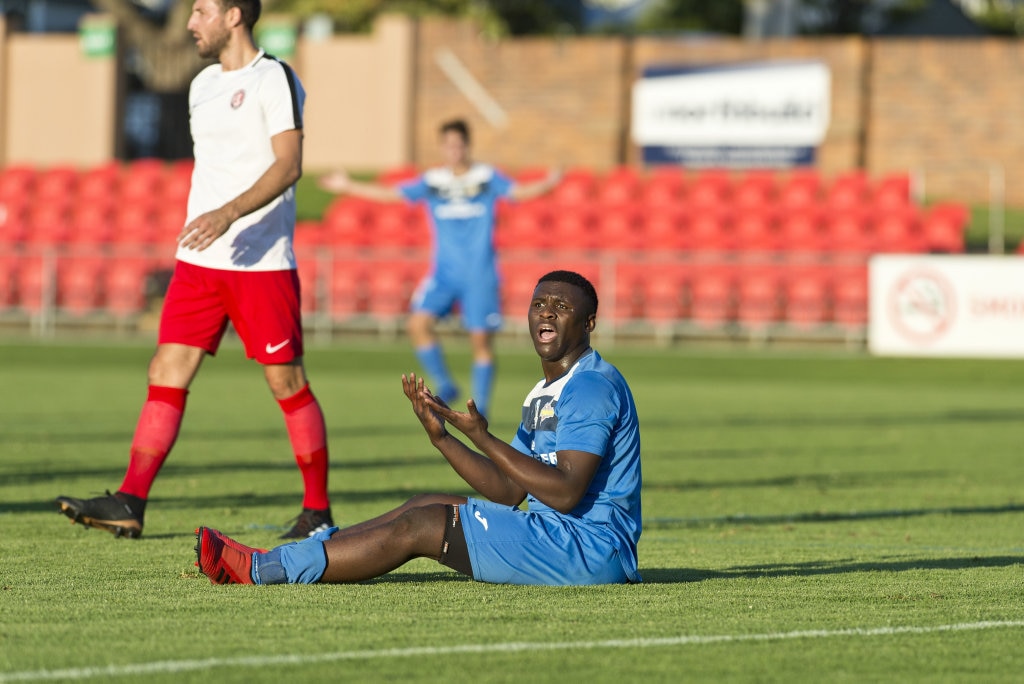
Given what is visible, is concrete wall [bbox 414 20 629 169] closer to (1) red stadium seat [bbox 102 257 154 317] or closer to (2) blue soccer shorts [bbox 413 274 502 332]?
(1) red stadium seat [bbox 102 257 154 317]

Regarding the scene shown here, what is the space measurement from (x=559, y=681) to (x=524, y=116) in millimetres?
31779

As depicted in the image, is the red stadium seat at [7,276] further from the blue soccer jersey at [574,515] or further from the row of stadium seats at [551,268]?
the blue soccer jersey at [574,515]

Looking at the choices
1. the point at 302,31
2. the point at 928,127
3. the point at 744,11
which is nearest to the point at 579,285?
the point at 928,127

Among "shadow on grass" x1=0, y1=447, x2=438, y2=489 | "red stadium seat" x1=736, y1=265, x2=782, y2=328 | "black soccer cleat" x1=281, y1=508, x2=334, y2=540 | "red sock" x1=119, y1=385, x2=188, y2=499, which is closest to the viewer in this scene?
"red sock" x1=119, y1=385, x2=188, y2=499

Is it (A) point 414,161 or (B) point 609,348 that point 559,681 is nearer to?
(B) point 609,348

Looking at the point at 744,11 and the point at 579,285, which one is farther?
the point at 744,11

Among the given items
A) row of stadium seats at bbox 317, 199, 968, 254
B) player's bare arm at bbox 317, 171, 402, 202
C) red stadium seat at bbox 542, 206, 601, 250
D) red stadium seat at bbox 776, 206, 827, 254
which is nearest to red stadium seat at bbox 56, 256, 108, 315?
row of stadium seats at bbox 317, 199, 968, 254

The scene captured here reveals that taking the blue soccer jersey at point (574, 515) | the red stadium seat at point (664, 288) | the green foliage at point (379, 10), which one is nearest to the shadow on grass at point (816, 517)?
the blue soccer jersey at point (574, 515)

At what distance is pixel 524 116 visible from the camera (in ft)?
118

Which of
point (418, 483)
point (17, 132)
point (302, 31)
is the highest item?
point (302, 31)

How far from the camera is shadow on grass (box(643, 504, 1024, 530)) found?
8953mm

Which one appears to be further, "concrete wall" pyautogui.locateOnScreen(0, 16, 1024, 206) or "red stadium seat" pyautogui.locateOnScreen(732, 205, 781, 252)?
"concrete wall" pyautogui.locateOnScreen(0, 16, 1024, 206)

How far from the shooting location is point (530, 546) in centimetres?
600

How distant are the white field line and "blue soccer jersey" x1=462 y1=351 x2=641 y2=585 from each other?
809mm
